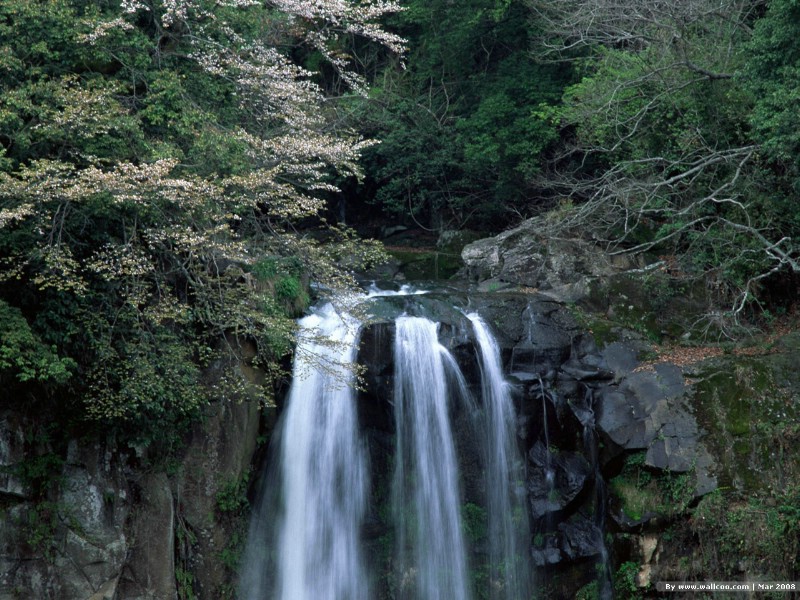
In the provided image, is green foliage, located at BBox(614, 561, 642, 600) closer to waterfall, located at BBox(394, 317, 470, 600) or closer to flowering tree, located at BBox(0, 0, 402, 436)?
waterfall, located at BBox(394, 317, 470, 600)

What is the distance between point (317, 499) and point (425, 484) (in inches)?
65.4

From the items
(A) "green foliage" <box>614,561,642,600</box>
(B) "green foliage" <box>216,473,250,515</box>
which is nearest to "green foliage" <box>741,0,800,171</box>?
(A) "green foliage" <box>614,561,642,600</box>

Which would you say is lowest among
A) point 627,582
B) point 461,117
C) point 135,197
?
point 627,582

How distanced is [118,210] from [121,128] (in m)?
1.03

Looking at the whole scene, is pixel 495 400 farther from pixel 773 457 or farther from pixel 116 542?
pixel 116 542

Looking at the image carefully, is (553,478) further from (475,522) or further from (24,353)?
(24,353)

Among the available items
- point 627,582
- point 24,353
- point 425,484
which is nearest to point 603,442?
point 627,582

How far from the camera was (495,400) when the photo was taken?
11.9 m

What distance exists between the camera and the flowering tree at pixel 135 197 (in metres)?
8.72

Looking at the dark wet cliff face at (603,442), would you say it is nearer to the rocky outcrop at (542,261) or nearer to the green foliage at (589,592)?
the green foliage at (589,592)

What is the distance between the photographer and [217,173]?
10.1 meters

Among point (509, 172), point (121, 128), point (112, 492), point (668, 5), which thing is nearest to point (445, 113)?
point (509, 172)

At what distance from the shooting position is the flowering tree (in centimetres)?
872

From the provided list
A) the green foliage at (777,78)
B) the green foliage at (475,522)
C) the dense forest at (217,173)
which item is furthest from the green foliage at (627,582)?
the green foliage at (777,78)
